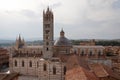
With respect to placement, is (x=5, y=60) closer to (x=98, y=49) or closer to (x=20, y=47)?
(x=20, y=47)

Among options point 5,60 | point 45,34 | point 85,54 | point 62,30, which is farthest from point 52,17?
point 5,60

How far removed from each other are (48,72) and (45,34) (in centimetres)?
832

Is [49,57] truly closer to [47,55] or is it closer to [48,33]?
[47,55]

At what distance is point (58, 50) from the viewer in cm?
4853

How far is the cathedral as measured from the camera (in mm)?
39250

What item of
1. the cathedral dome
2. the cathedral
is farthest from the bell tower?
the cathedral dome

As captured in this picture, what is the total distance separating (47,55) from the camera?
42125mm

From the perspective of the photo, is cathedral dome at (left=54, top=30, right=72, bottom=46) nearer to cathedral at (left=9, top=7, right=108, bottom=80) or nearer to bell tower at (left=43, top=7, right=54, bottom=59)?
cathedral at (left=9, top=7, right=108, bottom=80)

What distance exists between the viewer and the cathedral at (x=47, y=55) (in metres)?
39.2

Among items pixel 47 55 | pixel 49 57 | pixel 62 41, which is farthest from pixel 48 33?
pixel 62 41

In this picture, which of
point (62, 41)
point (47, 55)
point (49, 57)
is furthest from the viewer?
point (62, 41)

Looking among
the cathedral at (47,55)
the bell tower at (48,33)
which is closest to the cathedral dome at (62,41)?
the cathedral at (47,55)

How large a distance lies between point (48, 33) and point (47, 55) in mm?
4690

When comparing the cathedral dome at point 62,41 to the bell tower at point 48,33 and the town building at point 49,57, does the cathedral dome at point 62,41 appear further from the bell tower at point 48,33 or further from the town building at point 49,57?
the bell tower at point 48,33
